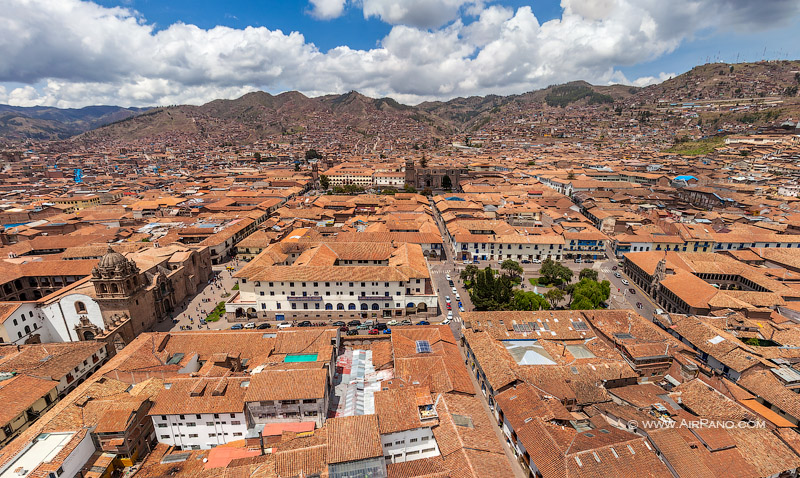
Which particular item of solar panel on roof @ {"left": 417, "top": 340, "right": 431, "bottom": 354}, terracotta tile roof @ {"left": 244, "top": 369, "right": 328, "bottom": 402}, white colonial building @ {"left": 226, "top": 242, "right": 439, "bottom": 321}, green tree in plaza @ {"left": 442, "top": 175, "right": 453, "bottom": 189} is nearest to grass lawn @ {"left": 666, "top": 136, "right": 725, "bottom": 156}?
green tree in plaza @ {"left": 442, "top": 175, "right": 453, "bottom": 189}

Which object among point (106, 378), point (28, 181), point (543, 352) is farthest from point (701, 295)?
point (28, 181)

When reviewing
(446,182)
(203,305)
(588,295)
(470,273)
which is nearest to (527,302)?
(588,295)

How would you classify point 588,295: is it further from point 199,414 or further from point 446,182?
point 446,182

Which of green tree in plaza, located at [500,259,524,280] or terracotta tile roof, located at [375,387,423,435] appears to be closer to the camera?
terracotta tile roof, located at [375,387,423,435]

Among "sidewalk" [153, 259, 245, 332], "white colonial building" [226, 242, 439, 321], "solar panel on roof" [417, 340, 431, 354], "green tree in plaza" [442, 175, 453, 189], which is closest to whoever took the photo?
"solar panel on roof" [417, 340, 431, 354]

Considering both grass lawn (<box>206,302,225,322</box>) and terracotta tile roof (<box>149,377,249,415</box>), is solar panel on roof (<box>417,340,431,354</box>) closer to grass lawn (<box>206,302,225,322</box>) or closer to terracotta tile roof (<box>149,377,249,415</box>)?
terracotta tile roof (<box>149,377,249,415</box>)

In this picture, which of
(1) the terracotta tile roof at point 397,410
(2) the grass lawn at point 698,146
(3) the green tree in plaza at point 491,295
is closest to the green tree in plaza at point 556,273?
(3) the green tree in plaza at point 491,295

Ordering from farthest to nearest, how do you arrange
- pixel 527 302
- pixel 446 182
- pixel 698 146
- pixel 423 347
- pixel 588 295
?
pixel 698 146, pixel 446 182, pixel 588 295, pixel 527 302, pixel 423 347

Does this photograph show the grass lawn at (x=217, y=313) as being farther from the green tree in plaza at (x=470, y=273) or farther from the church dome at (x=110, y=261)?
the green tree in plaza at (x=470, y=273)
